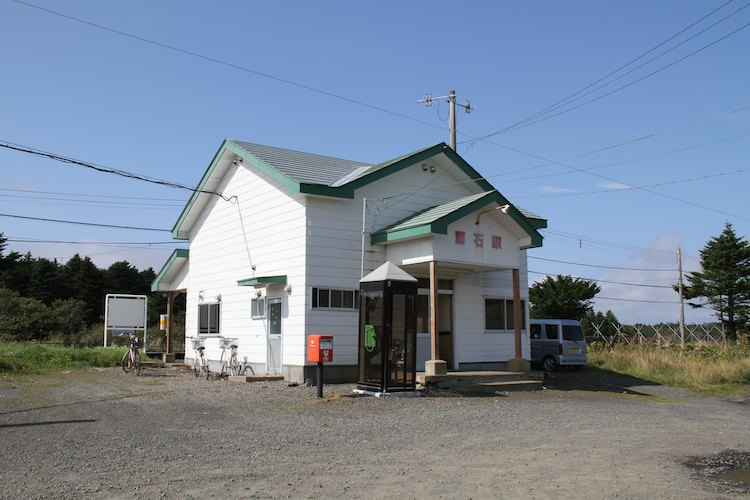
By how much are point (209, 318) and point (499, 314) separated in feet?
30.5

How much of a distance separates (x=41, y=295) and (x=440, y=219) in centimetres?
4523

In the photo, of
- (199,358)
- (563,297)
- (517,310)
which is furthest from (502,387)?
(563,297)

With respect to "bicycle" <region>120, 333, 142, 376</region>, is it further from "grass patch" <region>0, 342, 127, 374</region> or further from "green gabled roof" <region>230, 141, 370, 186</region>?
"green gabled roof" <region>230, 141, 370, 186</region>

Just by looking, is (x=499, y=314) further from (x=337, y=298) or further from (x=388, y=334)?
(x=388, y=334)

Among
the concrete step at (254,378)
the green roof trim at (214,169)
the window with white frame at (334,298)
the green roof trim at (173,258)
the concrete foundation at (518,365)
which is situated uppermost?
the green roof trim at (214,169)

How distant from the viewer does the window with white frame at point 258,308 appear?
17938 mm

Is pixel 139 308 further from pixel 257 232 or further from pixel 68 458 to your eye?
pixel 68 458

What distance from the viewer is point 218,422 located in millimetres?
10719

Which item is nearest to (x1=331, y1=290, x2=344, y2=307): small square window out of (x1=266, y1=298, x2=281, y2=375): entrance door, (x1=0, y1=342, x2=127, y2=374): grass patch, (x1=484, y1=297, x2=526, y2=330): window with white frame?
(x1=266, y1=298, x2=281, y2=375): entrance door

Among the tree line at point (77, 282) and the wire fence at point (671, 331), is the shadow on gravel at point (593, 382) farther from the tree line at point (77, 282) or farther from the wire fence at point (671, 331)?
the tree line at point (77, 282)

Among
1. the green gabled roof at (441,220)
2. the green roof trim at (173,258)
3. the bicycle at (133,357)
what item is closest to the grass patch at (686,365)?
the green gabled roof at (441,220)

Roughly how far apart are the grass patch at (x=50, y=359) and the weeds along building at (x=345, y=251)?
13.2 feet

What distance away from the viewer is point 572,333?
24078 millimetres

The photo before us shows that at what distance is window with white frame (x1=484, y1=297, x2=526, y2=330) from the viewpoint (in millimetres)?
19500
